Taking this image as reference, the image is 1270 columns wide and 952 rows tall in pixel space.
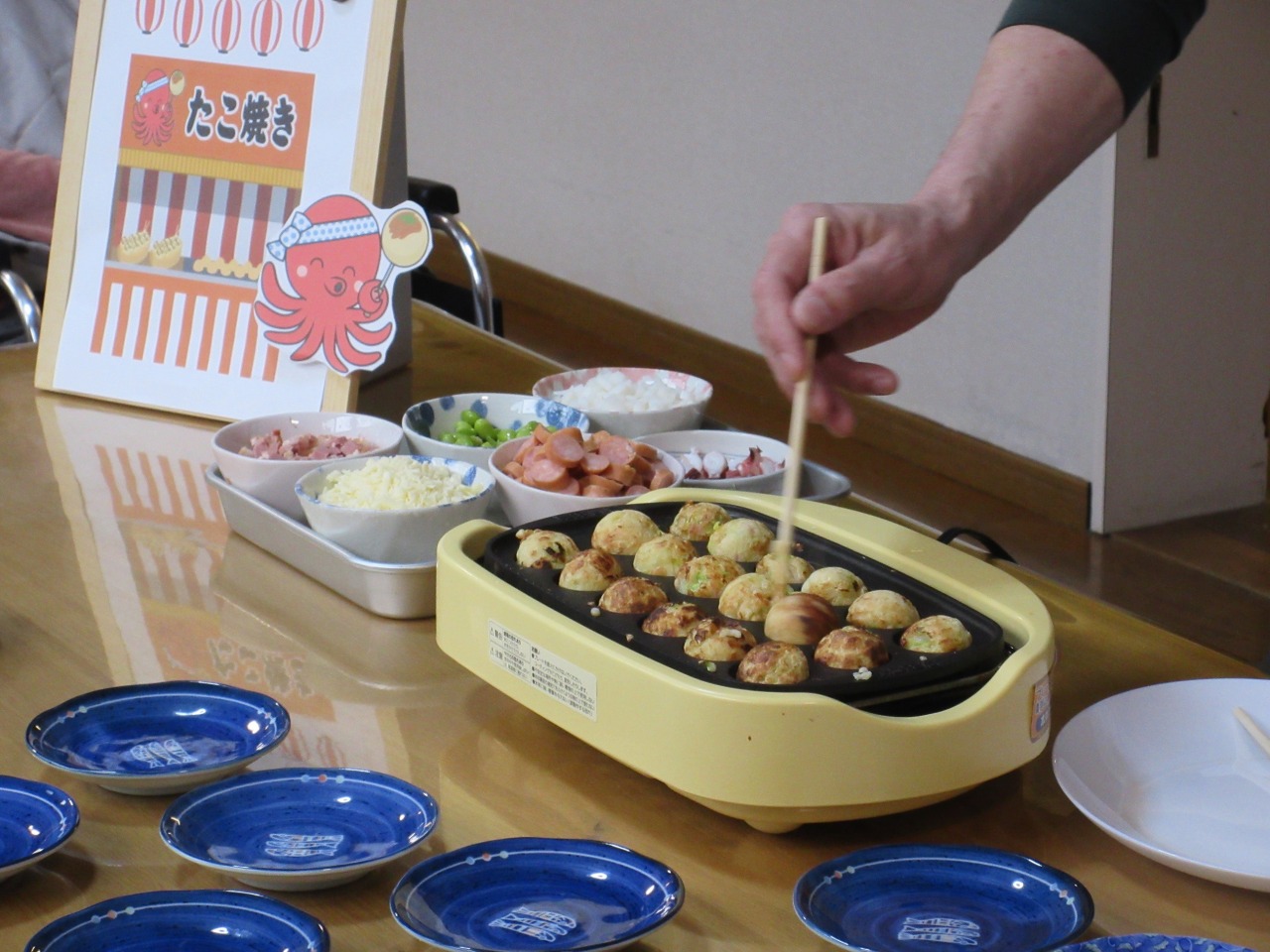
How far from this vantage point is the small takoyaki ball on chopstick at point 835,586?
98 cm

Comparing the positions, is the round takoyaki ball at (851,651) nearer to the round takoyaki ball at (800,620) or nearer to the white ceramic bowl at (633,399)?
the round takoyaki ball at (800,620)

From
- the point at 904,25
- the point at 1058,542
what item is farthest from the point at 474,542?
the point at 904,25

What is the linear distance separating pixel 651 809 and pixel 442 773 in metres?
0.14

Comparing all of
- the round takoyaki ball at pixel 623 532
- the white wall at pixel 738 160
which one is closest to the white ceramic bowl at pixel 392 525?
the round takoyaki ball at pixel 623 532

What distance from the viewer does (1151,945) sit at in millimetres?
699

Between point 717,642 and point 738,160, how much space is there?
356 centimetres

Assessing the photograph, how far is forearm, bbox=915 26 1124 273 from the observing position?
1.07 m

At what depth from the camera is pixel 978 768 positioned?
33.8 inches

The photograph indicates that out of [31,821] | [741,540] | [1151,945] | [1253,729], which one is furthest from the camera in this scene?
[741,540]

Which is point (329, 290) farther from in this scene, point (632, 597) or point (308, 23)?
point (632, 597)

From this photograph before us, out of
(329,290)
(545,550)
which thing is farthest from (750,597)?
(329,290)

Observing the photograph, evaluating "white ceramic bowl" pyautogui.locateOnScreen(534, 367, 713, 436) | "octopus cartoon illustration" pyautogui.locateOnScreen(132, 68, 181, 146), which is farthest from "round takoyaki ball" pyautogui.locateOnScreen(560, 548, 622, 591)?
"octopus cartoon illustration" pyautogui.locateOnScreen(132, 68, 181, 146)

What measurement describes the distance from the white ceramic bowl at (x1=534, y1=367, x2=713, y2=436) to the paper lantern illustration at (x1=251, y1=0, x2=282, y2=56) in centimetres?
48

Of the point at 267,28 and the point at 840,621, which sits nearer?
the point at 840,621
